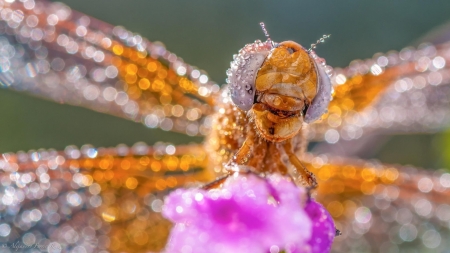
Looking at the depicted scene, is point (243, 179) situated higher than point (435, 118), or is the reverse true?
point (435, 118)

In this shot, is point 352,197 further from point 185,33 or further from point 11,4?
point 185,33

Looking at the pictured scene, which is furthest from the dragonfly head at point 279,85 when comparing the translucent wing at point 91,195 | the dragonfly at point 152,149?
the translucent wing at point 91,195

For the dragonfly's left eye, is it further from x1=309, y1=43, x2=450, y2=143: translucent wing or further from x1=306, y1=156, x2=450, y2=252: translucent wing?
x1=306, y1=156, x2=450, y2=252: translucent wing

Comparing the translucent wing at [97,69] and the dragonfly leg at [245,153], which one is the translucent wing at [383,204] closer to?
the translucent wing at [97,69]

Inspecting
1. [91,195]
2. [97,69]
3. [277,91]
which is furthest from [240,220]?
[97,69]

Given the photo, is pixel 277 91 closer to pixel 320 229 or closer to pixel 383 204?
pixel 320 229

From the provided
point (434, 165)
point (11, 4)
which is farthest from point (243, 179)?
point (434, 165)
